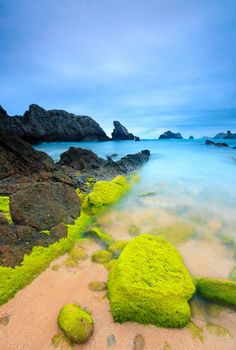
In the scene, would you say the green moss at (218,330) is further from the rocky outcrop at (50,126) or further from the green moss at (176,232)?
the rocky outcrop at (50,126)

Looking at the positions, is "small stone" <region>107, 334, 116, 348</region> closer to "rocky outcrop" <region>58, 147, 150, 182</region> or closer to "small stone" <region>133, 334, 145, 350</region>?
"small stone" <region>133, 334, 145, 350</region>

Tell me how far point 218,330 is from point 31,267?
346 centimetres

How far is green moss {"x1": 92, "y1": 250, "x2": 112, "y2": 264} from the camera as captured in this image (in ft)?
15.7

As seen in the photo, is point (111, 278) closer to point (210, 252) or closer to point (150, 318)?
point (150, 318)

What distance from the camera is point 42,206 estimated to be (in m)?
5.79

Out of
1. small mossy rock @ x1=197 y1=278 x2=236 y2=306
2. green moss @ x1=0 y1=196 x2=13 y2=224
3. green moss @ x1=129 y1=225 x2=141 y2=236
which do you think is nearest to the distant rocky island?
green moss @ x1=0 y1=196 x2=13 y2=224

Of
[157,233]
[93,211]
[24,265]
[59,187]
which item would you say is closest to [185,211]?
[157,233]

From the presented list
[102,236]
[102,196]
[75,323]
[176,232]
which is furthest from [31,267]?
[102,196]

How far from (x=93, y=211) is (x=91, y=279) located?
3385 mm

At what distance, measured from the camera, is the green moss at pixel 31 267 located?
3.79 m

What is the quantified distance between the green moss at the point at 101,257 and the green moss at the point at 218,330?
227 centimetres

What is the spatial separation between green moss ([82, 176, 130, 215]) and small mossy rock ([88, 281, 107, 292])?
11.3ft

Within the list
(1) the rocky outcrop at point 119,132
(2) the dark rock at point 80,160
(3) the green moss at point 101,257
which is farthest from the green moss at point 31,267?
(1) the rocky outcrop at point 119,132

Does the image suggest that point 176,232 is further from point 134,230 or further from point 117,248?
point 117,248
